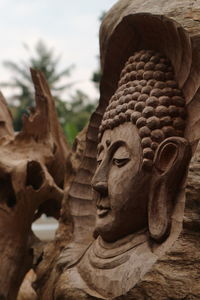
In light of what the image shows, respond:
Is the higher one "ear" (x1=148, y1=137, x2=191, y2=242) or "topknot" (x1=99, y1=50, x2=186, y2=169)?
"topknot" (x1=99, y1=50, x2=186, y2=169)

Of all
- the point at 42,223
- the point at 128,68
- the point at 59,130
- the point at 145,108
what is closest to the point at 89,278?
the point at 145,108

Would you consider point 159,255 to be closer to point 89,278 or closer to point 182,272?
point 182,272

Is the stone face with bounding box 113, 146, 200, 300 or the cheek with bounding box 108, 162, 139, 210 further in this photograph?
the cheek with bounding box 108, 162, 139, 210

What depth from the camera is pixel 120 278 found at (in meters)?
2.21

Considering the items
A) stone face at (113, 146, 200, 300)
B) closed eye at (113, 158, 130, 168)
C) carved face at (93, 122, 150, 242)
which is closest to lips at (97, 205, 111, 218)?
carved face at (93, 122, 150, 242)

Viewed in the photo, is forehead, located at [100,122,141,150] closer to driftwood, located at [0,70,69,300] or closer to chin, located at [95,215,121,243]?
chin, located at [95,215,121,243]

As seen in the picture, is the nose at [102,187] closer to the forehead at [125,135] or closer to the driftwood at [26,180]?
the forehead at [125,135]

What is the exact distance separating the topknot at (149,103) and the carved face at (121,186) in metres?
0.05

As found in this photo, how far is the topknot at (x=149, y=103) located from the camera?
7.68 ft

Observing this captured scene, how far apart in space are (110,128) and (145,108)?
24cm

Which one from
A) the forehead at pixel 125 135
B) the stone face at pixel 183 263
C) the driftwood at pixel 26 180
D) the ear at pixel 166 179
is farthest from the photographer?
the driftwood at pixel 26 180

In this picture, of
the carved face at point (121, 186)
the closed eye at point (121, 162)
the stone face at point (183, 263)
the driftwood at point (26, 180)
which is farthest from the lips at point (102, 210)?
the driftwood at point (26, 180)

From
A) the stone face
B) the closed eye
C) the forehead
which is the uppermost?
the forehead

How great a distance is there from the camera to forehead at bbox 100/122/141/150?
2.38 m
